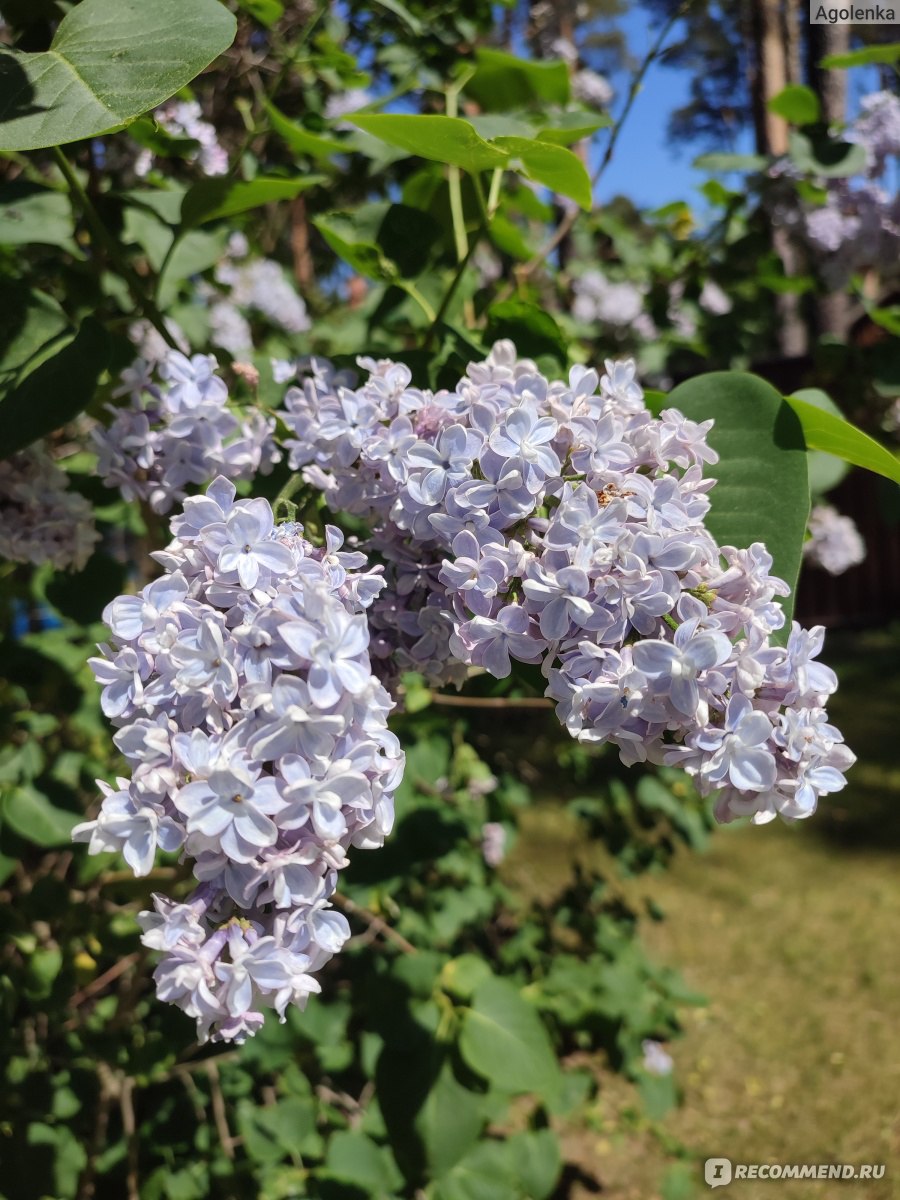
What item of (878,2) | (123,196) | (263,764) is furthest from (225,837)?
(878,2)

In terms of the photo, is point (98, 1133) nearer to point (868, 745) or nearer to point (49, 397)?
point (49, 397)

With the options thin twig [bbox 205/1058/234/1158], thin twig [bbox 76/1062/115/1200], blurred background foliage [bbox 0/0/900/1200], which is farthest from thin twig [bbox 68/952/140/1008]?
thin twig [bbox 205/1058/234/1158]

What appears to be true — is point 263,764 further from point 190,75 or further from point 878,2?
point 878,2

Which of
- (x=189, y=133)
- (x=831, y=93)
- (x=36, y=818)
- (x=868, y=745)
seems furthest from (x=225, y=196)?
(x=868, y=745)

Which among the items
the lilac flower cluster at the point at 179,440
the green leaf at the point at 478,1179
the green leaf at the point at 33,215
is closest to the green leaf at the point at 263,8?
the green leaf at the point at 33,215

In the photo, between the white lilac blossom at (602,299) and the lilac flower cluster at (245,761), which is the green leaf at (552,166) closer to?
the lilac flower cluster at (245,761)

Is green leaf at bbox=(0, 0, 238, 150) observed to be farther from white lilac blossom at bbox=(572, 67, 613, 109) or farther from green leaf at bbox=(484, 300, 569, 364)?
white lilac blossom at bbox=(572, 67, 613, 109)
